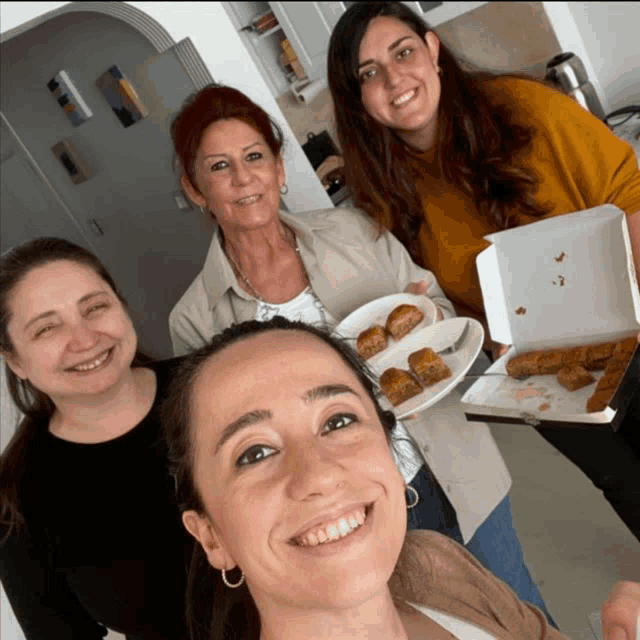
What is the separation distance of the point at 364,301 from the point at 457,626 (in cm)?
81


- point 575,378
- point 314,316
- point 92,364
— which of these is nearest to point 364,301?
point 314,316

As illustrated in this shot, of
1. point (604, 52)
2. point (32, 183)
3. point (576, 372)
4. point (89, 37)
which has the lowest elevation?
point (576, 372)

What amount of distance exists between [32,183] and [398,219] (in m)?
1.16

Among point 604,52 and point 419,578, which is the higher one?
point 604,52

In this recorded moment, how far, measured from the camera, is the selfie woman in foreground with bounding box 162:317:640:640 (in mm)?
705

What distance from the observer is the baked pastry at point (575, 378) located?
1.26 metres

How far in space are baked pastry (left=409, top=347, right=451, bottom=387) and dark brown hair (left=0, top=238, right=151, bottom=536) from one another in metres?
0.61

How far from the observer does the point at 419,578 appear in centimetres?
93

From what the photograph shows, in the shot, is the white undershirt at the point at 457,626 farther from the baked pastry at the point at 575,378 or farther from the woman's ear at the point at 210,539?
the baked pastry at the point at 575,378

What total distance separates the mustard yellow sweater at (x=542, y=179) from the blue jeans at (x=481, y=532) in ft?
1.54

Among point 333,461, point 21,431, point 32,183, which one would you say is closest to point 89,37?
point 32,183

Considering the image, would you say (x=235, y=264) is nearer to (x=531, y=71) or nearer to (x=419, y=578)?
(x=419, y=578)

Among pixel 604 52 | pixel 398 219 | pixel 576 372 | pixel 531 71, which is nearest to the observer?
pixel 576 372

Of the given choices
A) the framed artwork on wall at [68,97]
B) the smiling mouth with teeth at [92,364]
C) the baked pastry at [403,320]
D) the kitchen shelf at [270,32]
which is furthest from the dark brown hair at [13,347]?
the kitchen shelf at [270,32]
